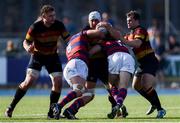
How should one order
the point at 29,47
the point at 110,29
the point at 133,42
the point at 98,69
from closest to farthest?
1. the point at 110,29
2. the point at 133,42
3. the point at 29,47
4. the point at 98,69

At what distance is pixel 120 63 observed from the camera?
1520 cm

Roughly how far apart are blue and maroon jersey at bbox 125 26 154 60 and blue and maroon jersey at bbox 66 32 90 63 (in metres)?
0.98

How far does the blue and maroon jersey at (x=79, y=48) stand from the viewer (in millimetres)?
14602

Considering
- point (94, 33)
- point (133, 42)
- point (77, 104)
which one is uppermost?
point (94, 33)


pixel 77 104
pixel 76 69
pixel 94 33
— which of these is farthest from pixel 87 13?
pixel 76 69

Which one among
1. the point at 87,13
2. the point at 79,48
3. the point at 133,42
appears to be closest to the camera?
the point at 79,48

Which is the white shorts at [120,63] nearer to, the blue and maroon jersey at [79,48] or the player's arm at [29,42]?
the blue and maroon jersey at [79,48]

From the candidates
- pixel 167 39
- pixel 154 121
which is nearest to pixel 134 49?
pixel 154 121

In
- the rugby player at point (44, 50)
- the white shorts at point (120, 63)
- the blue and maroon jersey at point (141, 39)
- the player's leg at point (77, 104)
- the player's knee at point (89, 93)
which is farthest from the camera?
the rugby player at point (44, 50)

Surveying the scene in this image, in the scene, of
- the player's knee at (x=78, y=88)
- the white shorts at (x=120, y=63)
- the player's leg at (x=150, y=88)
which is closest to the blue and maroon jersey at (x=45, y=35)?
the white shorts at (x=120, y=63)

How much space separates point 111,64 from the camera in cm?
1522

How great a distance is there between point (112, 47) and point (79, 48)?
1001 millimetres

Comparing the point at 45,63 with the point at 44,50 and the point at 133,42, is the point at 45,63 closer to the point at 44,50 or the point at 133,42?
the point at 44,50

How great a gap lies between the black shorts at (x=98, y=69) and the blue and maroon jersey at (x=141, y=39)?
25.0 inches
